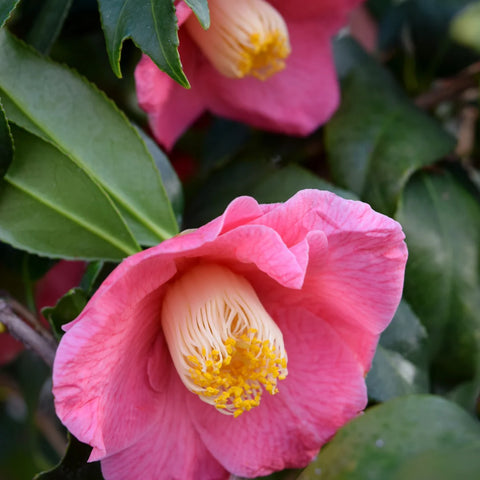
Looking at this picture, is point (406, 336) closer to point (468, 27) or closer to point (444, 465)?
point (444, 465)

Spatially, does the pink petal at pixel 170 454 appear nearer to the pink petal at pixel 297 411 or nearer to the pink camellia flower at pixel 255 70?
the pink petal at pixel 297 411

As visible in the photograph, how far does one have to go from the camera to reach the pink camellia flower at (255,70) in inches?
31.5

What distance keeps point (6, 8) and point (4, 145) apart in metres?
0.12

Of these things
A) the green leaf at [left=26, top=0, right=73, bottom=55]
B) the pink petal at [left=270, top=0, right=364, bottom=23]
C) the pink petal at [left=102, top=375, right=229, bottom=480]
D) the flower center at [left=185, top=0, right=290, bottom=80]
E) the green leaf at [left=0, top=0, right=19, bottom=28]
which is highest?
the green leaf at [left=0, top=0, right=19, bottom=28]

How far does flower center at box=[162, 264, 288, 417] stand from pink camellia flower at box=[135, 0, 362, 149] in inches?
8.1

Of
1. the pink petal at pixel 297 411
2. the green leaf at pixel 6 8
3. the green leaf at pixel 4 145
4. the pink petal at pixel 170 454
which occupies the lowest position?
the pink petal at pixel 297 411

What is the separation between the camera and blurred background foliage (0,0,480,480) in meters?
0.66

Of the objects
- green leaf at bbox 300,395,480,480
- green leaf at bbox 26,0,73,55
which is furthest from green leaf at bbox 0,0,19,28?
green leaf at bbox 300,395,480,480

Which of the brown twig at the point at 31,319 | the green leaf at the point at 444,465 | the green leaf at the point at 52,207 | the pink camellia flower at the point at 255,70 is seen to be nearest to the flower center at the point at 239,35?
the pink camellia flower at the point at 255,70

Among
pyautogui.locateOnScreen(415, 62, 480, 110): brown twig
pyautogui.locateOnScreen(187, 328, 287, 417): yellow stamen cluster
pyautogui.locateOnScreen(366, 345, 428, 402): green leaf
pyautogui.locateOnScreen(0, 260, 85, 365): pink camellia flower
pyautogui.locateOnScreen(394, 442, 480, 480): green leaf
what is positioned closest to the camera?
pyautogui.locateOnScreen(394, 442, 480, 480): green leaf

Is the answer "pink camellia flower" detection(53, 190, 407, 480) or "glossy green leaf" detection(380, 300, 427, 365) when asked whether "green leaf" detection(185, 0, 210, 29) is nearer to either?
"pink camellia flower" detection(53, 190, 407, 480)

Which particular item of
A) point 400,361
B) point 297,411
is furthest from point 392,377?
point 297,411

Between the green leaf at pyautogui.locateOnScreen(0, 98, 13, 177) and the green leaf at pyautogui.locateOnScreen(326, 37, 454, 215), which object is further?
the green leaf at pyautogui.locateOnScreen(326, 37, 454, 215)

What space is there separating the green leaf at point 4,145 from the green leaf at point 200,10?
192 millimetres
